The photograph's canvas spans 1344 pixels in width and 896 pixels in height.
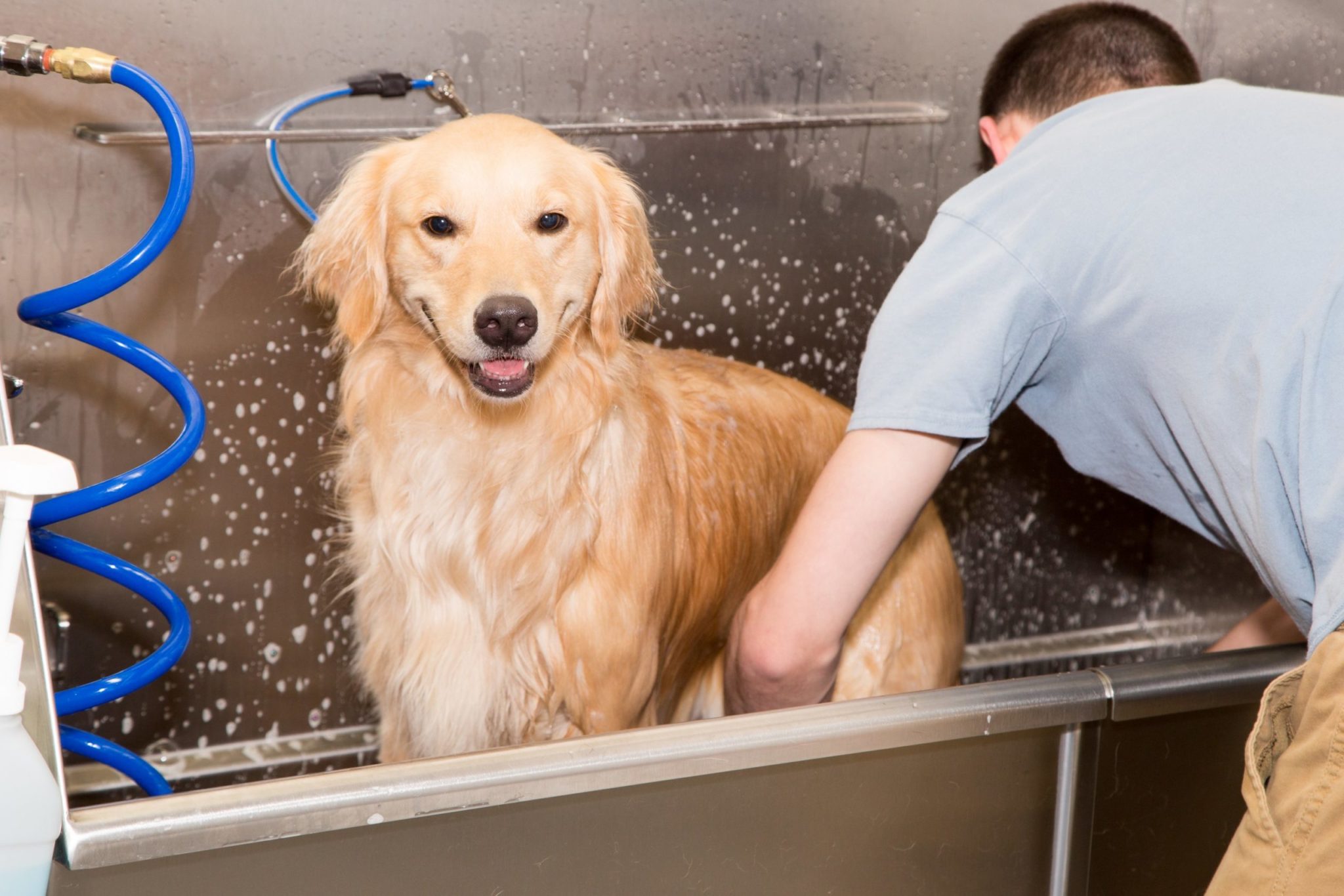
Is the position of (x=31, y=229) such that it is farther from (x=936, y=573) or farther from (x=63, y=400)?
(x=936, y=573)

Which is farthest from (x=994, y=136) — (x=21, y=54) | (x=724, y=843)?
(x=21, y=54)

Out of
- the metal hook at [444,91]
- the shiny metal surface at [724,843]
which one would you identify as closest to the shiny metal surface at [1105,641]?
the shiny metal surface at [724,843]

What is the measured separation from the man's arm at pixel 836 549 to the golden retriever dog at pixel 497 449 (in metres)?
0.28

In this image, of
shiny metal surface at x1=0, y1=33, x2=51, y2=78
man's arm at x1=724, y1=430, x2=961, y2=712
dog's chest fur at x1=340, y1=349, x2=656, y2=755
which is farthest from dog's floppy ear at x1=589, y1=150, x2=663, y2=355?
shiny metal surface at x1=0, y1=33, x2=51, y2=78

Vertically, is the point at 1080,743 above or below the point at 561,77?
below

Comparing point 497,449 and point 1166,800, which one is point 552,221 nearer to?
point 497,449

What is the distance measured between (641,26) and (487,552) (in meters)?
0.76

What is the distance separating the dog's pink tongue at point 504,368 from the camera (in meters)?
1.20

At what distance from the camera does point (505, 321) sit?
45.5 inches

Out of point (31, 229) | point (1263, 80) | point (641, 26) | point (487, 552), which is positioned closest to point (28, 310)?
point (31, 229)

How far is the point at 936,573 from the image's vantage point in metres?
1.56

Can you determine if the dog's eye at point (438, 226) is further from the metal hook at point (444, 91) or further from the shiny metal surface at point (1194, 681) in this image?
the shiny metal surface at point (1194, 681)

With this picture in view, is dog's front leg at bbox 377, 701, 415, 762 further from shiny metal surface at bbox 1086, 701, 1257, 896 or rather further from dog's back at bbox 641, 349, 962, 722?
shiny metal surface at bbox 1086, 701, 1257, 896

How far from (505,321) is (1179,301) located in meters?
0.61
